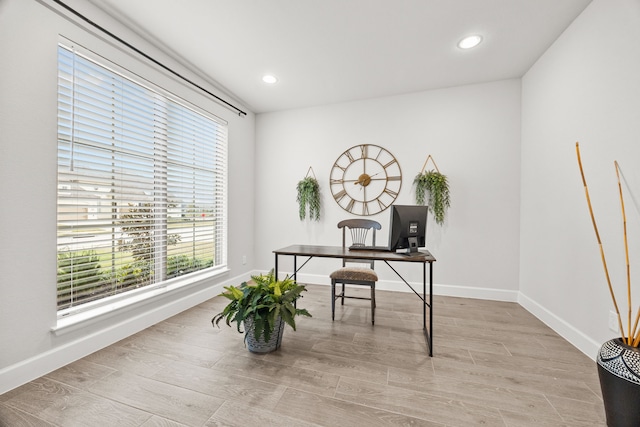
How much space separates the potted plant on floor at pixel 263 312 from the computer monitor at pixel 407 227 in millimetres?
914

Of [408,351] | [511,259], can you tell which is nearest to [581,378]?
[408,351]

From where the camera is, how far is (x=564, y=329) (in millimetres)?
2217

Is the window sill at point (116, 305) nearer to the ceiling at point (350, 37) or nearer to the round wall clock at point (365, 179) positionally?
the round wall clock at point (365, 179)

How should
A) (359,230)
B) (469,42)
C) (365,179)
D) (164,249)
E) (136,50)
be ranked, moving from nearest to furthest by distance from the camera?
(136,50)
(469,42)
(164,249)
(359,230)
(365,179)

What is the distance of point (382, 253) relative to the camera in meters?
2.31

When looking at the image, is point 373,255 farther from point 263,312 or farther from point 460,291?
point 460,291

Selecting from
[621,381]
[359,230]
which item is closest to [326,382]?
[621,381]

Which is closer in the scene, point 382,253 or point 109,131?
point 109,131

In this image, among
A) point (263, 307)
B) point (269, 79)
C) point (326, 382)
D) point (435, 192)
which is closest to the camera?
point (326, 382)

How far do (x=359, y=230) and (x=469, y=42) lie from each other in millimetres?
2217

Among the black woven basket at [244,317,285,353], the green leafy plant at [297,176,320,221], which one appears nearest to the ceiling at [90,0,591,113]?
the green leafy plant at [297,176,320,221]

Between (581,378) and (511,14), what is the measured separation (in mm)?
2663

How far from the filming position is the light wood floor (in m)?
1.36

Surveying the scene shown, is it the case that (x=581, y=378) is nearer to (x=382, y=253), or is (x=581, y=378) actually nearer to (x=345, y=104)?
(x=382, y=253)
